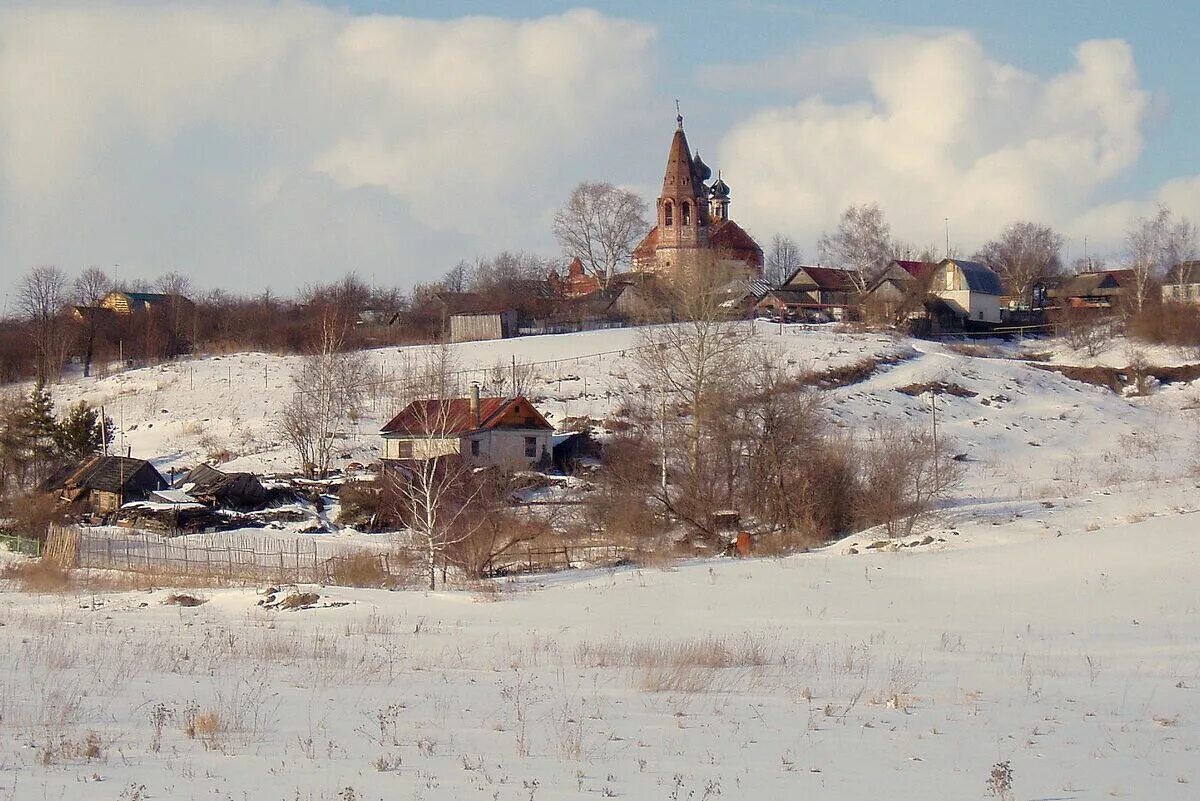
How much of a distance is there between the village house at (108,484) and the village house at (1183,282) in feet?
233

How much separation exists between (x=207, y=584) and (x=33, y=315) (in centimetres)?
6718

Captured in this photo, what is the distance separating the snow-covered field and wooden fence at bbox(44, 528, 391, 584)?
153 inches

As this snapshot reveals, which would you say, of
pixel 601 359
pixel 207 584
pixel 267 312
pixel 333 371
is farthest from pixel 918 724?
pixel 267 312

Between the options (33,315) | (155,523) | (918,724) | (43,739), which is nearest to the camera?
(43,739)

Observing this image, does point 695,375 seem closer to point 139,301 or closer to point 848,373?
point 848,373

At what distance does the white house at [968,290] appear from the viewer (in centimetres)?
8750

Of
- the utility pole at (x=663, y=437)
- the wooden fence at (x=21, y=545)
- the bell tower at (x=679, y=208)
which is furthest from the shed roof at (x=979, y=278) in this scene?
the wooden fence at (x=21, y=545)

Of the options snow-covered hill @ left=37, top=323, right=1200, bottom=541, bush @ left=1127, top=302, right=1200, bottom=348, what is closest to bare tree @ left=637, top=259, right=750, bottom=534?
snow-covered hill @ left=37, top=323, right=1200, bottom=541

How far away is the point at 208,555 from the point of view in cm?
3359

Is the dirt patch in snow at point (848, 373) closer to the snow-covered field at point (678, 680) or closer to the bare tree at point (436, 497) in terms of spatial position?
the bare tree at point (436, 497)

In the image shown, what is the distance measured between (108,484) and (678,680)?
36597mm

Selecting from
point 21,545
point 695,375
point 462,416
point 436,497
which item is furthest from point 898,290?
point 21,545

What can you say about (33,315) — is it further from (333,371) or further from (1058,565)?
(1058,565)

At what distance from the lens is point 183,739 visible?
9.96 metres
